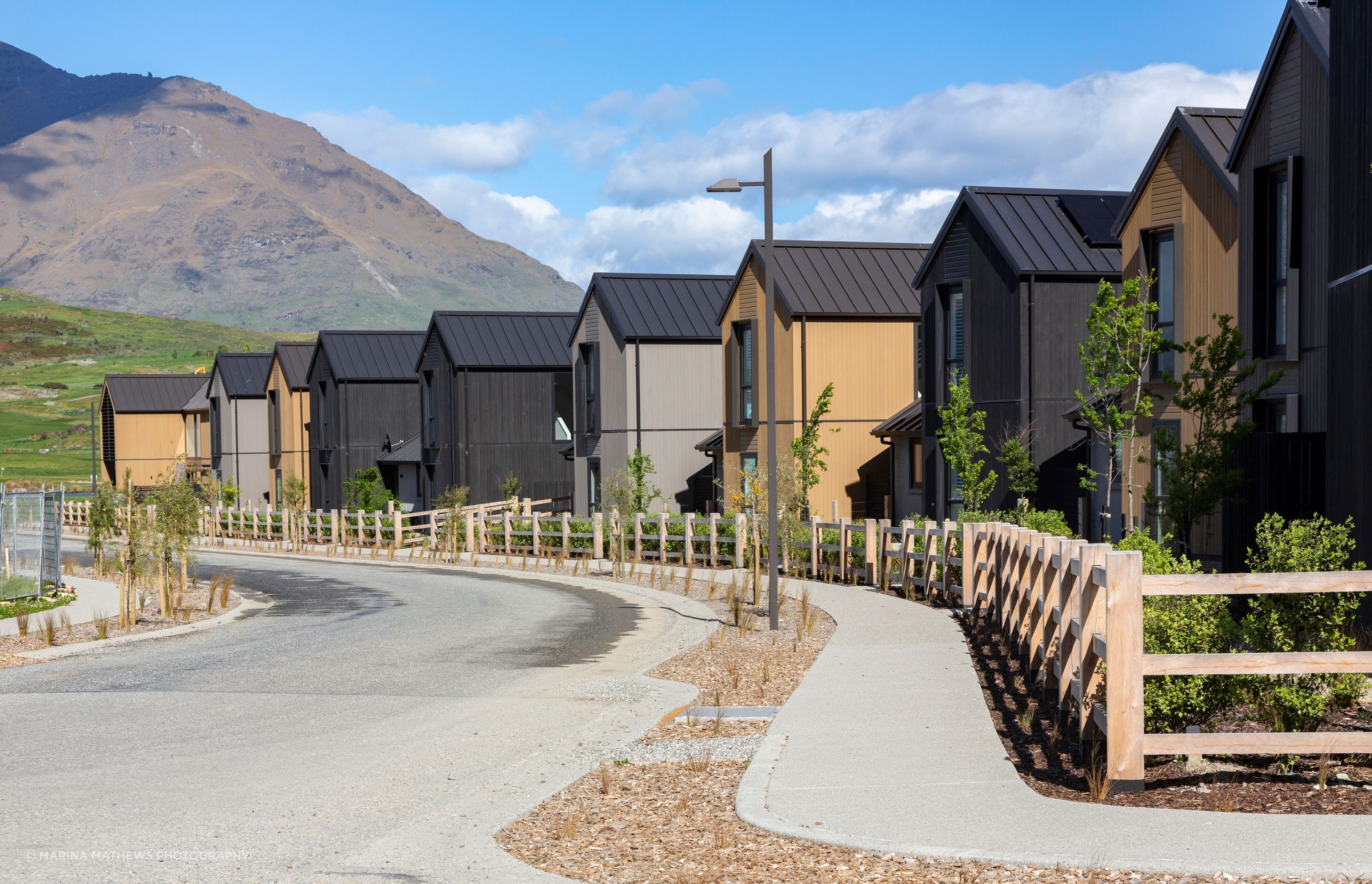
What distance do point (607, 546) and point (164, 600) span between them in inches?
575

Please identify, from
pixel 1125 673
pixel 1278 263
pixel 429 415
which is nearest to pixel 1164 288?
pixel 1278 263

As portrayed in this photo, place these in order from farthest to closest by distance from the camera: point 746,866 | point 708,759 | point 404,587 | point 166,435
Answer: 1. point 166,435
2. point 404,587
3. point 708,759
4. point 746,866

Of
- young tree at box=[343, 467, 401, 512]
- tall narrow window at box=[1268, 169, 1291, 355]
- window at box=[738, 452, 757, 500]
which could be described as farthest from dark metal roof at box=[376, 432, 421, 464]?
tall narrow window at box=[1268, 169, 1291, 355]

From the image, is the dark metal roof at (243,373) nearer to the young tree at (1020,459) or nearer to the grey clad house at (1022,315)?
the grey clad house at (1022,315)

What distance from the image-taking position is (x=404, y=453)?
54.2 m

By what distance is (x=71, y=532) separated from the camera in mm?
66188

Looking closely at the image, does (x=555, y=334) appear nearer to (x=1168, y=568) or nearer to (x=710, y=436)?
(x=710, y=436)

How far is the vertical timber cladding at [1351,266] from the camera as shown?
13453 millimetres

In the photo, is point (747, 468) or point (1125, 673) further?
point (747, 468)

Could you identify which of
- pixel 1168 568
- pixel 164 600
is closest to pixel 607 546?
pixel 164 600

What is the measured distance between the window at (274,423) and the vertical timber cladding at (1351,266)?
179ft

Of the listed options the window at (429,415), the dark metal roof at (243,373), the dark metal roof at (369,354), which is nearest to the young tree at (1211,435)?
the window at (429,415)

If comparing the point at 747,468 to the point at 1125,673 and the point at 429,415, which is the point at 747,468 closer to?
the point at 429,415

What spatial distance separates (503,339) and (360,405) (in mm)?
9320
